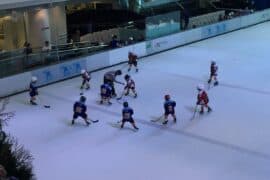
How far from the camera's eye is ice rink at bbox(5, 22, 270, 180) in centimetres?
1159

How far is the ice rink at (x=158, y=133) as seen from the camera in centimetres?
1159

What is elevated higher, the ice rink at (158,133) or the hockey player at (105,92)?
the hockey player at (105,92)

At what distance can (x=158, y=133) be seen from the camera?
1377cm

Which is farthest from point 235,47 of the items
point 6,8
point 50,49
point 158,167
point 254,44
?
point 158,167

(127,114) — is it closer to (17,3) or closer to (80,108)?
(80,108)

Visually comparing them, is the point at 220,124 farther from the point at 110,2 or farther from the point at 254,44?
the point at 110,2

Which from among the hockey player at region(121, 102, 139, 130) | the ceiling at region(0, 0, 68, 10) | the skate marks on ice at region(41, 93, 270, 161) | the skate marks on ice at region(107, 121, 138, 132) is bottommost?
the skate marks on ice at region(41, 93, 270, 161)

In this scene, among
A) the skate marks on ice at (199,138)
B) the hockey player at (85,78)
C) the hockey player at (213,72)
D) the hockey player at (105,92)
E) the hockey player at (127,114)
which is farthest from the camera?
the hockey player at (213,72)

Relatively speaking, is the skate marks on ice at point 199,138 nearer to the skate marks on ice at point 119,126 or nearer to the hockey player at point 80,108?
the skate marks on ice at point 119,126

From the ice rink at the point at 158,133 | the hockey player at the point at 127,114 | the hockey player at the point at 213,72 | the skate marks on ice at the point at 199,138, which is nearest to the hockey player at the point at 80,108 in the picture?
the ice rink at the point at 158,133

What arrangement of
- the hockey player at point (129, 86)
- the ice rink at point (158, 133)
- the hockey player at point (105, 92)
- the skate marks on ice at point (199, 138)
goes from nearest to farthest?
1. the ice rink at point (158, 133)
2. the skate marks on ice at point (199, 138)
3. the hockey player at point (105, 92)
4. the hockey player at point (129, 86)

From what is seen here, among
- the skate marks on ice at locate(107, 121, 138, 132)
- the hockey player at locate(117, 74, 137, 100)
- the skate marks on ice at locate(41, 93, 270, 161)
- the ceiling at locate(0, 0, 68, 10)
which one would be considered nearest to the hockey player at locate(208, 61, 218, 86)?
the hockey player at locate(117, 74, 137, 100)

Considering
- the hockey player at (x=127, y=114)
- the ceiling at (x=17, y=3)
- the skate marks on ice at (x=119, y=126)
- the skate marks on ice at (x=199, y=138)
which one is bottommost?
the skate marks on ice at (x=199, y=138)

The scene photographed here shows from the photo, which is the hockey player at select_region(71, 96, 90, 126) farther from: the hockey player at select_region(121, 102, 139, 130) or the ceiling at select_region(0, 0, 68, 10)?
the ceiling at select_region(0, 0, 68, 10)
